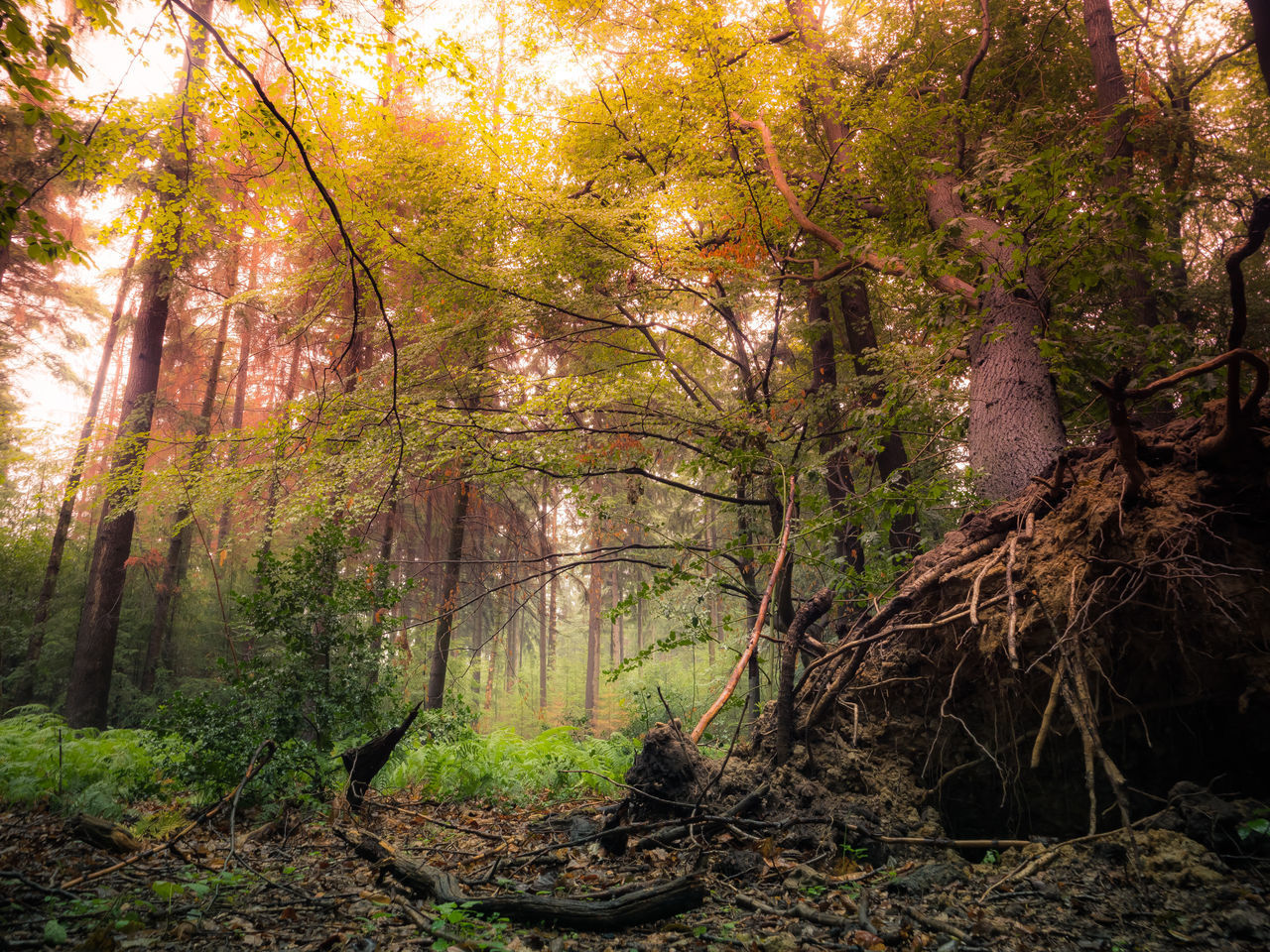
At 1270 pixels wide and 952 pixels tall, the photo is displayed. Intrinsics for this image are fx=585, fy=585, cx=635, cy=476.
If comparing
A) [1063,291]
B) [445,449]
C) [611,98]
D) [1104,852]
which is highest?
[611,98]

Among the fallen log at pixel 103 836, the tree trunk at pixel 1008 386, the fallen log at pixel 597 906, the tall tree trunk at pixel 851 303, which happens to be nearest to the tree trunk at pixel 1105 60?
→ the tall tree trunk at pixel 851 303

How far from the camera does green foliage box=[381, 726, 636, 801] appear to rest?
6414 mm

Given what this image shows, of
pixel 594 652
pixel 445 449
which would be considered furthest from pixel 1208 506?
pixel 594 652

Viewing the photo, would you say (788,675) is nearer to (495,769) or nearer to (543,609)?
(495,769)

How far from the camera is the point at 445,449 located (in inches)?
261

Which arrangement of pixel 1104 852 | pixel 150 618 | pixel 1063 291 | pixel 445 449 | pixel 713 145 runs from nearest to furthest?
pixel 1104 852 < pixel 1063 291 < pixel 445 449 < pixel 713 145 < pixel 150 618

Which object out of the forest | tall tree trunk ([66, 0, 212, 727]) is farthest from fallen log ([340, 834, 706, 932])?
tall tree trunk ([66, 0, 212, 727])

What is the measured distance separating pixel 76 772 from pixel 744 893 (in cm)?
697

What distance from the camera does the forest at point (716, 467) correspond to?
293 centimetres

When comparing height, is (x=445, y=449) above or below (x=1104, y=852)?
above

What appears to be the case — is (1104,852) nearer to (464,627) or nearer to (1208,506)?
(1208,506)

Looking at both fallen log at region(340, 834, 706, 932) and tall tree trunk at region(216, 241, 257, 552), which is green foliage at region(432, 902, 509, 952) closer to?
fallen log at region(340, 834, 706, 932)

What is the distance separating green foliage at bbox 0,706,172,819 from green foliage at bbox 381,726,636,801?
2.25 metres

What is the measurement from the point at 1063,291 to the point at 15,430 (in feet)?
60.2
